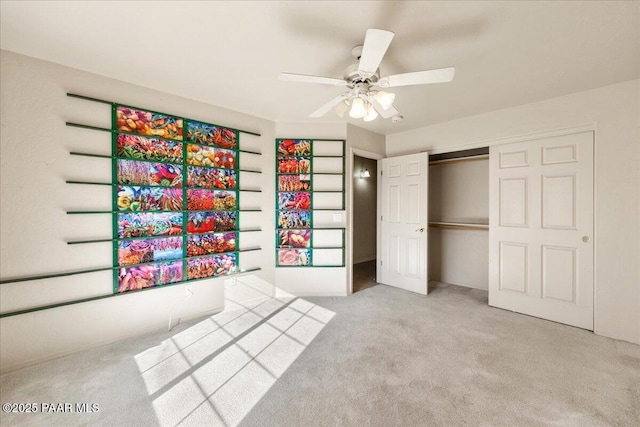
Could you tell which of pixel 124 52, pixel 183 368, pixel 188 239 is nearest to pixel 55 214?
pixel 188 239

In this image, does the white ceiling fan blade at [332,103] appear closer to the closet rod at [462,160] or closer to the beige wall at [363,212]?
the closet rod at [462,160]

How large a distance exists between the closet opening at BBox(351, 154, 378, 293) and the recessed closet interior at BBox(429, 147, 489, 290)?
136 centimetres

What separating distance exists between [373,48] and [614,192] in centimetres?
295

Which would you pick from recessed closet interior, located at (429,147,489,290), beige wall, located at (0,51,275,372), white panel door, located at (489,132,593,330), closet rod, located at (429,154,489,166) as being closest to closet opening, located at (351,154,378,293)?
recessed closet interior, located at (429,147,489,290)

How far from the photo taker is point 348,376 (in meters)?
1.98

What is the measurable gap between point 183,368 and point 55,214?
1.74 m

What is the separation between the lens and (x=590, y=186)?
2.73m

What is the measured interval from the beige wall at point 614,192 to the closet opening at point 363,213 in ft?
10.7

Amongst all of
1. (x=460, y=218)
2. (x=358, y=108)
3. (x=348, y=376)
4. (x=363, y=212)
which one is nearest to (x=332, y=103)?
(x=358, y=108)

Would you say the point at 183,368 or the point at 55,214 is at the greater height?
the point at 55,214

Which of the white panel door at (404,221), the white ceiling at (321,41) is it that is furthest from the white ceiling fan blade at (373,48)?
the white panel door at (404,221)

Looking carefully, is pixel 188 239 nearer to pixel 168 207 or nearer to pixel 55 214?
pixel 168 207

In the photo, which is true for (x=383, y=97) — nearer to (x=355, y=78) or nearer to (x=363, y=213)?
(x=355, y=78)

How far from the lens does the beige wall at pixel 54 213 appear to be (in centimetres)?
208
